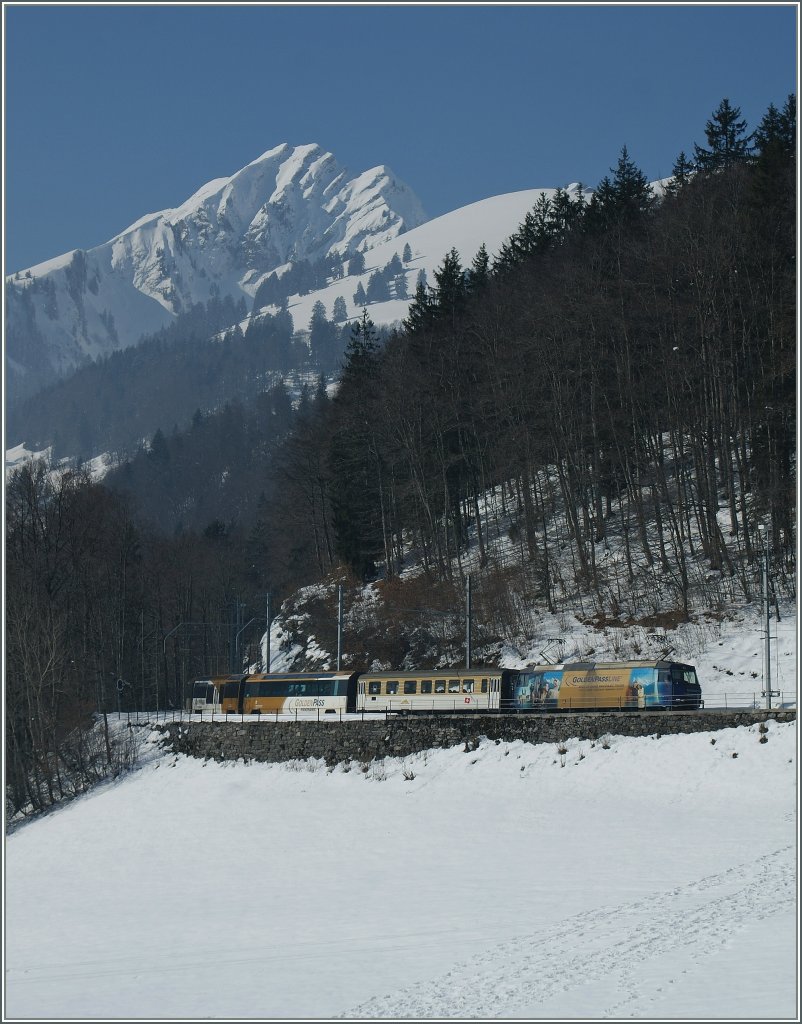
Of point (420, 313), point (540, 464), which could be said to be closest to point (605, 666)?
point (540, 464)

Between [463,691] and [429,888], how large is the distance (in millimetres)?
19904

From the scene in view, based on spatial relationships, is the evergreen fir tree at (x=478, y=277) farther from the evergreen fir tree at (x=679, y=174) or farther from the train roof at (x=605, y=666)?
the train roof at (x=605, y=666)

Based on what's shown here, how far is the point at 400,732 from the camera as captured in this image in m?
45.4

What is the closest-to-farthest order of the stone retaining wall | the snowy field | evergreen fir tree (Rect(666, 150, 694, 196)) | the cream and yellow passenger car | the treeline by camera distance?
the snowy field < the stone retaining wall < the cream and yellow passenger car < the treeline < evergreen fir tree (Rect(666, 150, 694, 196))

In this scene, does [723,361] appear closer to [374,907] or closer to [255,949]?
[374,907]

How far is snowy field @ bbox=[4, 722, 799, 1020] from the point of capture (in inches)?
758

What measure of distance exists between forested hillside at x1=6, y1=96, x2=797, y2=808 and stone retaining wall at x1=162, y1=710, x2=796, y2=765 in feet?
23.0

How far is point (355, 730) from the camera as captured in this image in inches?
1827

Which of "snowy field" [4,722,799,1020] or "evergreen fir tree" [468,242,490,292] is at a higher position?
"evergreen fir tree" [468,242,490,292]

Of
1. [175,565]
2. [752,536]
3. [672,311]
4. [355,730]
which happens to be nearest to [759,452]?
[752,536]

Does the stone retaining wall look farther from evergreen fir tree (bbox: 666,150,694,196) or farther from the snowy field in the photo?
evergreen fir tree (bbox: 666,150,694,196)

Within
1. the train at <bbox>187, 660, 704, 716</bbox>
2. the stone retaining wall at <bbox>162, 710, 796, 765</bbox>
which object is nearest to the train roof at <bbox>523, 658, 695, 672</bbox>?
the train at <bbox>187, 660, 704, 716</bbox>

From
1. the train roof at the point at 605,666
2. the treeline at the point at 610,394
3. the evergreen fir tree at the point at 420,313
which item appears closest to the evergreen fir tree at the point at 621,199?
the treeline at the point at 610,394

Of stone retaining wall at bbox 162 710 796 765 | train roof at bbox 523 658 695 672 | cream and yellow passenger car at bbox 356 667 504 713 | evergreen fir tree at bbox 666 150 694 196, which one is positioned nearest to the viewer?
stone retaining wall at bbox 162 710 796 765
